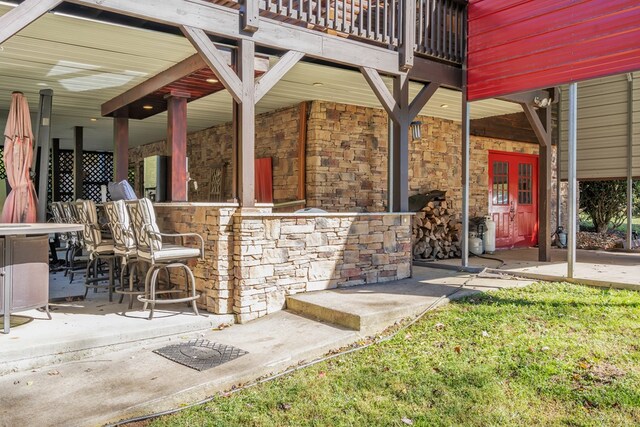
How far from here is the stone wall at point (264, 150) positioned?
26.0 ft

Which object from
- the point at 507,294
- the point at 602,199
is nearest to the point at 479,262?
the point at 507,294

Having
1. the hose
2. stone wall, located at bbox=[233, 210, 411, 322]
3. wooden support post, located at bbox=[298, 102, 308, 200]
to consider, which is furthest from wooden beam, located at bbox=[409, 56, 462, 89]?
the hose

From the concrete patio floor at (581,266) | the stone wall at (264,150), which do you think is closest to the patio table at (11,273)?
the stone wall at (264,150)

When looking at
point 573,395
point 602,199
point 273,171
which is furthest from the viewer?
point 602,199

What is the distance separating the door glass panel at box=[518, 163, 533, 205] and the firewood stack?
7.84 ft

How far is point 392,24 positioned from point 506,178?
17.8ft

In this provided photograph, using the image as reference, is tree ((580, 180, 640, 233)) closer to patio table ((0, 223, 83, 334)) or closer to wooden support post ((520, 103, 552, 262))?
Result: wooden support post ((520, 103, 552, 262))

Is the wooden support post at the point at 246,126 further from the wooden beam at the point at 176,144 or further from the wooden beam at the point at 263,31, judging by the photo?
the wooden beam at the point at 176,144

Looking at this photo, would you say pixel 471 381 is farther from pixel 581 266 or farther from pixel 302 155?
pixel 302 155

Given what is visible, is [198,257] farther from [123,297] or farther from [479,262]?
[479,262]

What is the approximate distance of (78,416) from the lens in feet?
8.55

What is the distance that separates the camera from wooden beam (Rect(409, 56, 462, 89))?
20.5 feet

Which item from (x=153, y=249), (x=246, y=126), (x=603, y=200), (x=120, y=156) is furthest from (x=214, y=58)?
(x=603, y=200)

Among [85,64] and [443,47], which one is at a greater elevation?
[443,47]
